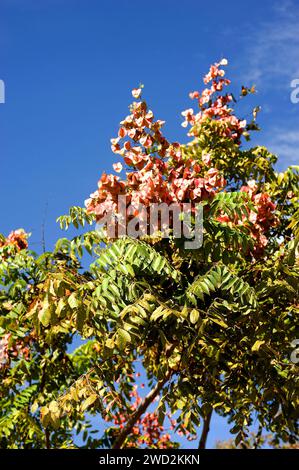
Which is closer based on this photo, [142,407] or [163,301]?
[163,301]

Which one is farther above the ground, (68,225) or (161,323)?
(68,225)

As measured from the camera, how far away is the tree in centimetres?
455

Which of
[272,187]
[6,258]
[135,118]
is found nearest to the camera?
[135,118]

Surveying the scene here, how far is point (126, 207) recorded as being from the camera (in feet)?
16.9

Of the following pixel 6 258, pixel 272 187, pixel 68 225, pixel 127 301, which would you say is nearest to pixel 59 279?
pixel 127 301

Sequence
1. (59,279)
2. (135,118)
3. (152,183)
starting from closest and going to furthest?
1. (59,279)
2. (152,183)
3. (135,118)

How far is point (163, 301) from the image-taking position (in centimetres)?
483

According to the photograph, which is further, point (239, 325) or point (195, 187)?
point (239, 325)

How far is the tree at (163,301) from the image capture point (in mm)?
4547

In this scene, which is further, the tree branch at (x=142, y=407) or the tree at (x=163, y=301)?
the tree branch at (x=142, y=407)

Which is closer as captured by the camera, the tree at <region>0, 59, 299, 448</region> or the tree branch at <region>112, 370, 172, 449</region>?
the tree at <region>0, 59, 299, 448</region>

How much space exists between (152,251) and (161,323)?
2.34ft

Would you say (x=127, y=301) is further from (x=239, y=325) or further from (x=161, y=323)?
(x=239, y=325)
